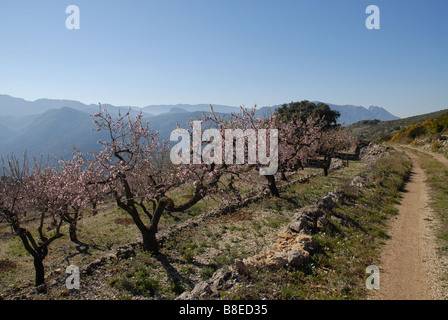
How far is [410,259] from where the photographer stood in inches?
429

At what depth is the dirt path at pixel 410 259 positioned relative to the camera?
865 centimetres

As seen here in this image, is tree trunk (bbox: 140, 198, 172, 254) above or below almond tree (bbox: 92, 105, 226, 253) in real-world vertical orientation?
below

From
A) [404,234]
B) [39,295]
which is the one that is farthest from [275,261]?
[39,295]

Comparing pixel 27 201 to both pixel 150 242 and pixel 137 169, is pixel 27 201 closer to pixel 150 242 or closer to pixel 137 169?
pixel 137 169

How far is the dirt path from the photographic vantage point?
8648 mm

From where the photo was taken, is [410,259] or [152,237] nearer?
[410,259]

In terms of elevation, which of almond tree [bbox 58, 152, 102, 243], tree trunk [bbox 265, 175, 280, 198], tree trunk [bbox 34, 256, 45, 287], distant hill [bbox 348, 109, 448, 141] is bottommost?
tree trunk [bbox 34, 256, 45, 287]

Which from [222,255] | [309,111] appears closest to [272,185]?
[222,255]

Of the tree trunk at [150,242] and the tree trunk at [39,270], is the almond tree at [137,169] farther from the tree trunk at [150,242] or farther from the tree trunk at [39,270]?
the tree trunk at [39,270]

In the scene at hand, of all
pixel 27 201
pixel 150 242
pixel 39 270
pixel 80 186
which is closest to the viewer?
pixel 39 270

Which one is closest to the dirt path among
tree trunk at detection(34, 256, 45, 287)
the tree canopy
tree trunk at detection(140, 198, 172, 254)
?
tree trunk at detection(140, 198, 172, 254)

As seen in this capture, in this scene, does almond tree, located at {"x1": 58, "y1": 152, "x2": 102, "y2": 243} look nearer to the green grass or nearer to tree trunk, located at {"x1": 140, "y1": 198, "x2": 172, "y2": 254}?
tree trunk, located at {"x1": 140, "y1": 198, "x2": 172, "y2": 254}

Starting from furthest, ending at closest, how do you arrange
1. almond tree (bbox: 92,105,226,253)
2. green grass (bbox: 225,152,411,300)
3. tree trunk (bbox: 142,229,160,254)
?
tree trunk (bbox: 142,229,160,254), almond tree (bbox: 92,105,226,253), green grass (bbox: 225,152,411,300)

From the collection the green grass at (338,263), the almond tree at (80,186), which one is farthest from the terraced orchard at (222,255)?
the almond tree at (80,186)
